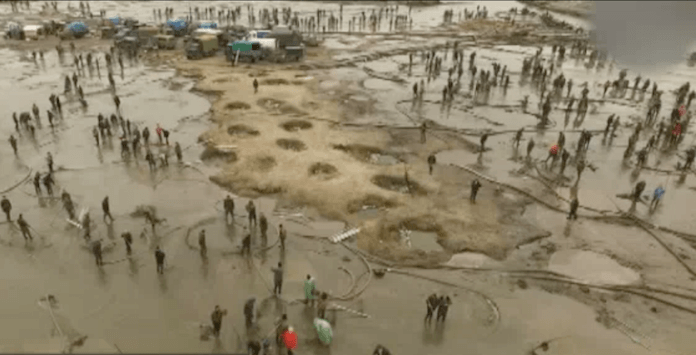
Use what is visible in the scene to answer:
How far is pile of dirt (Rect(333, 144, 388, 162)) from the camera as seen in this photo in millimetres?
22875

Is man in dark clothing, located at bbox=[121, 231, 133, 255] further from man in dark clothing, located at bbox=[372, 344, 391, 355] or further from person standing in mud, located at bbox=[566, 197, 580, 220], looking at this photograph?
person standing in mud, located at bbox=[566, 197, 580, 220]

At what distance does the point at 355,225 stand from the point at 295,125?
9827 mm

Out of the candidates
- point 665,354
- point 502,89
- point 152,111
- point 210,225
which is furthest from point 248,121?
point 665,354

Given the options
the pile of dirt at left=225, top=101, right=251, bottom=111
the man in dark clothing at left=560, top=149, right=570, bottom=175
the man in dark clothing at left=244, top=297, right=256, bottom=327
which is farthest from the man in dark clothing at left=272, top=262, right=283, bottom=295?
the pile of dirt at left=225, top=101, right=251, bottom=111

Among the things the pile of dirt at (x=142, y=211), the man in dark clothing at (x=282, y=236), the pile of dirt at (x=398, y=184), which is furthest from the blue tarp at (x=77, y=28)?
the man in dark clothing at (x=282, y=236)

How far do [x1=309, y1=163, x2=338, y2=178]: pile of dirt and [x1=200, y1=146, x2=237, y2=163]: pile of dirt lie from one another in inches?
136

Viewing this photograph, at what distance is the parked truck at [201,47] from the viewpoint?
38000 millimetres

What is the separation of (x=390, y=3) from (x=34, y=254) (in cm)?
6379

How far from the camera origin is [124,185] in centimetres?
1964

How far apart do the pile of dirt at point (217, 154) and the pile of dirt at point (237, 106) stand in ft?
19.2

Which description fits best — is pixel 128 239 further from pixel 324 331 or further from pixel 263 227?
pixel 324 331

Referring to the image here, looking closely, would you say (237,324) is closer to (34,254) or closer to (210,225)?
(210,225)

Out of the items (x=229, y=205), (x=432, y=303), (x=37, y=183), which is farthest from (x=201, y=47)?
(x=432, y=303)

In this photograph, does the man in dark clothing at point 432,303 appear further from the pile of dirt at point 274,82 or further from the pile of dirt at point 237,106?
the pile of dirt at point 274,82
